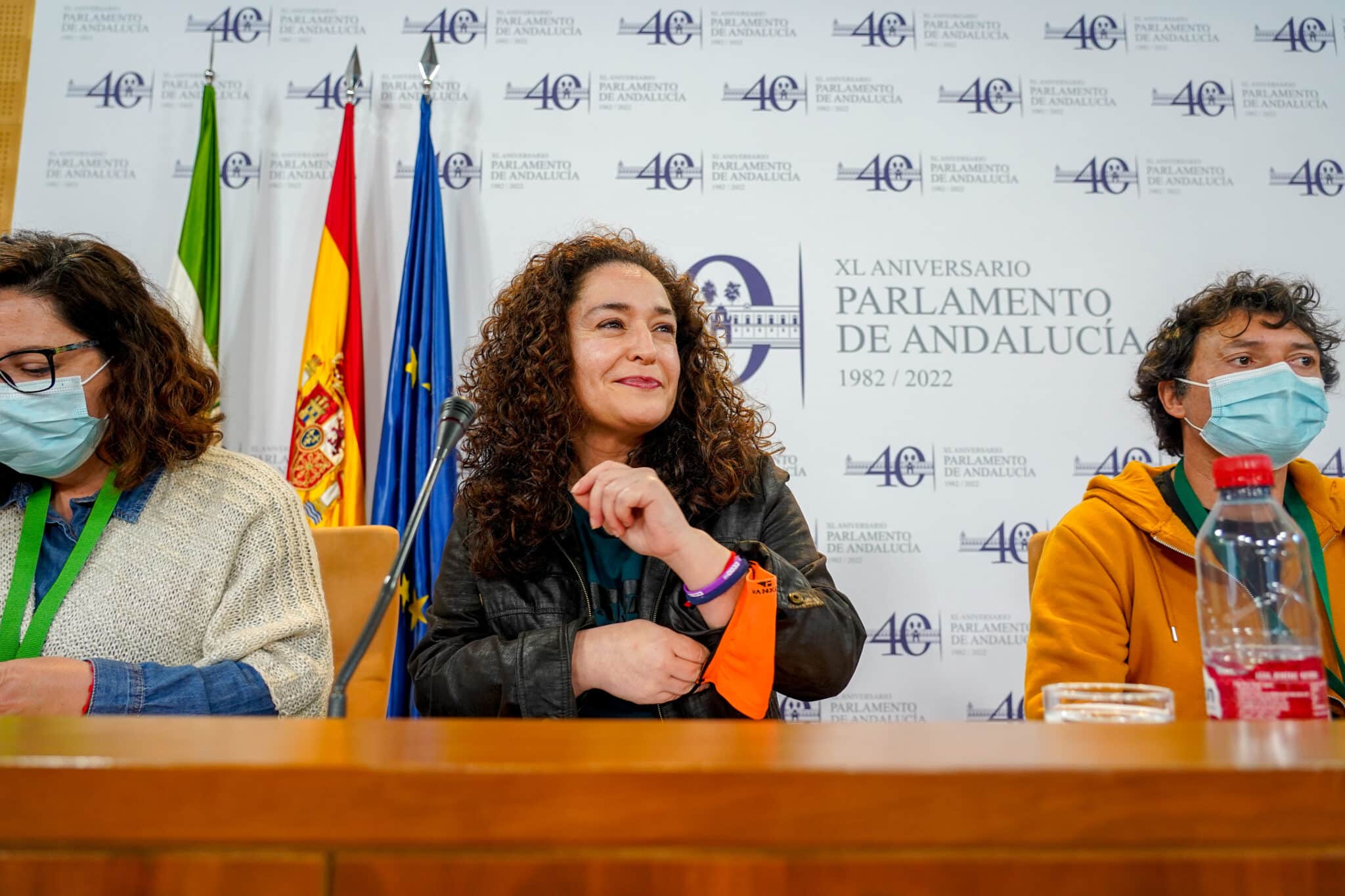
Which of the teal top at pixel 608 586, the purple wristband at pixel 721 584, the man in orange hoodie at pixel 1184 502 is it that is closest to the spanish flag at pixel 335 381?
the teal top at pixel 608 586

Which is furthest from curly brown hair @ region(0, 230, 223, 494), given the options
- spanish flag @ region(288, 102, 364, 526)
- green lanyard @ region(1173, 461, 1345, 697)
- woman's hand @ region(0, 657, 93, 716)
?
green lanyard @ region(1173, 461, 1345, 697)

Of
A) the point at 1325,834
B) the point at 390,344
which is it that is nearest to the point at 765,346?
the point at 390,344

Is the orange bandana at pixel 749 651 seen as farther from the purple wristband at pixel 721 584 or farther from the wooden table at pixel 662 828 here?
the wooden table at pixel 662 828

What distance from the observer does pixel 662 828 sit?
0.51 metres

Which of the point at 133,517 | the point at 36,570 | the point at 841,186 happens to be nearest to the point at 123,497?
the point at 133,517

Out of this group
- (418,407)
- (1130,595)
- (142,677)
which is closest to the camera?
(142,677)

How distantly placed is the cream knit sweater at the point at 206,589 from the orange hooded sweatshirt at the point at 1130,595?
121cm

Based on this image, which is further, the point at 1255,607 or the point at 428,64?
the point at 428,64

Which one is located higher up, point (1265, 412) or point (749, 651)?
point (1265, 412)

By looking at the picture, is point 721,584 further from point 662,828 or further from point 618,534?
point 662,828

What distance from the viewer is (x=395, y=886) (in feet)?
1.66

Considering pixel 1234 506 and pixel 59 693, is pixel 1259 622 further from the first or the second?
pixel 59 693

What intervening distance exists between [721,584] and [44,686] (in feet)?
2.93

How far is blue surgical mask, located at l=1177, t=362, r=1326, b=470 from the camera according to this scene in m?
1.98
